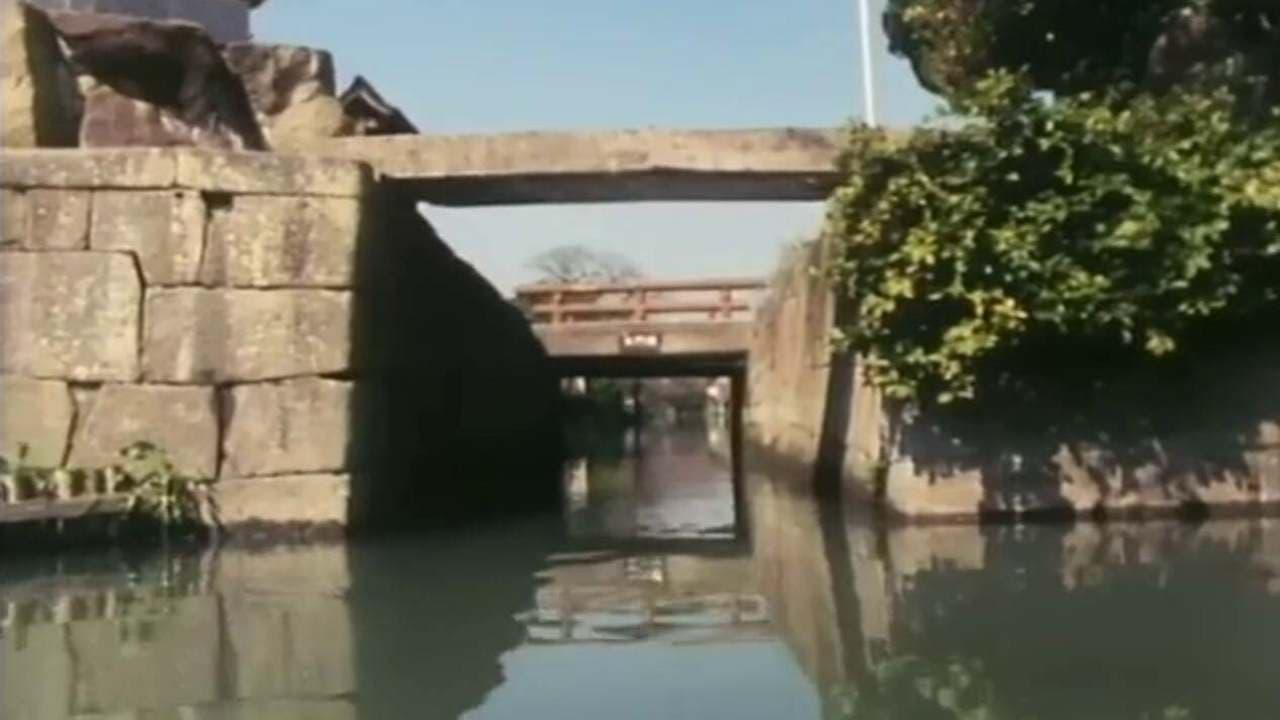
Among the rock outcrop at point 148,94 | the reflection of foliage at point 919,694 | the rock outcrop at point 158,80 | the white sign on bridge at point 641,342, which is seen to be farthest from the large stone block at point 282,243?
the white sign on bridge at point 641,342

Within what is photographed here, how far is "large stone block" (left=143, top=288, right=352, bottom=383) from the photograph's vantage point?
11141 mm

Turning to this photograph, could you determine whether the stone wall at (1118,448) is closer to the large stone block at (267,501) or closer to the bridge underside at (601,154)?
the bridge underside at (601,154)

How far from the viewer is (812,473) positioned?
15789 millimetres

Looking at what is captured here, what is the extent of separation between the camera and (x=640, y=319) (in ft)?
75.7

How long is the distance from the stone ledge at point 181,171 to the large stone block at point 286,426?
4.07ft

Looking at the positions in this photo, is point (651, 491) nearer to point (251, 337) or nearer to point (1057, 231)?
point (251, 337)

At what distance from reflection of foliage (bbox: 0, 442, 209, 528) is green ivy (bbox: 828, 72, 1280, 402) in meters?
4.45

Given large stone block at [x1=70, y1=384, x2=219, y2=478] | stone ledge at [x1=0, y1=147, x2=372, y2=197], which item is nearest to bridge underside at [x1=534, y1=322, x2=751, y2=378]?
stone ledge at [x1=0, y1=147, x2=372, y2=197]

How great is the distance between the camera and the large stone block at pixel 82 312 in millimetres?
11117

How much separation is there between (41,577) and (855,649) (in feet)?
16.1

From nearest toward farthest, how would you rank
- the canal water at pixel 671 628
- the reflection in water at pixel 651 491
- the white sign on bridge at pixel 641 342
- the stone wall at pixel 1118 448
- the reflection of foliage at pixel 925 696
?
the reflection of foliage at pixel 925 696, the canal water at pixel 671 628, the stone wall at pixel 1118 448, the reflection in water at pixel 651 491, the white sign on bridge at pixel 641 342

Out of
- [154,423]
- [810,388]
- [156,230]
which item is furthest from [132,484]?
[810,388]

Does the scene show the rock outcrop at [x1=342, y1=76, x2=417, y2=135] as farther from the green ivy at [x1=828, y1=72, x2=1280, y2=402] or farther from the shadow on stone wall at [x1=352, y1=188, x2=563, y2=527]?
the green ivy at [x1=828, y1=72, x2=1280, y2=402]

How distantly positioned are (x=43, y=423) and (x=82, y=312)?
2.39 feet
